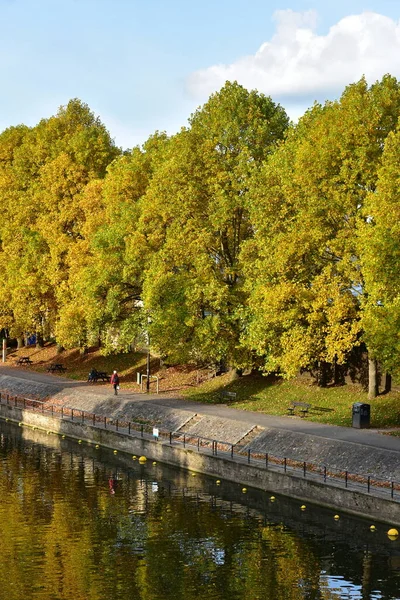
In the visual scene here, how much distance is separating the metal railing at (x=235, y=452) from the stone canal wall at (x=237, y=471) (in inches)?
12.5

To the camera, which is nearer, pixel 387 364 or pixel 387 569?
pixel 387 569

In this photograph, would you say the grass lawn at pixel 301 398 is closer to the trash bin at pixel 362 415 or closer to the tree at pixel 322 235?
the trash bin at pixel 362 415

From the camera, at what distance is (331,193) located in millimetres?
44875

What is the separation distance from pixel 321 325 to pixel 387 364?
20.4 feet

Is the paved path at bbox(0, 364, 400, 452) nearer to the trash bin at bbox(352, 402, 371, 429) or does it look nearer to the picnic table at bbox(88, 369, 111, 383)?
the trash bin at bbox(352, 402, 371, 429)

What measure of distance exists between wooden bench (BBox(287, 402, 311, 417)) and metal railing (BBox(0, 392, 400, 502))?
17.6ft

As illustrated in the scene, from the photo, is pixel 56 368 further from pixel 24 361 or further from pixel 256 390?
pixel 256 390

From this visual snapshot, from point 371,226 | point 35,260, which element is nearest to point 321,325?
point 371,226

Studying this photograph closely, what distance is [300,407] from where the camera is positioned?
48.1m

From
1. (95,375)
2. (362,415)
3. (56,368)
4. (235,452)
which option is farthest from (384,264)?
(56,368)

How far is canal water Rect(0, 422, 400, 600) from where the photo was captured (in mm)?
26422

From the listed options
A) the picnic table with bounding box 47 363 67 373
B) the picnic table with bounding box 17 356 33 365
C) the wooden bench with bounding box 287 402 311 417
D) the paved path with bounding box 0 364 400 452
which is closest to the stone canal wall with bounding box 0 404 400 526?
the paved path with bounding box 0 364 400 452

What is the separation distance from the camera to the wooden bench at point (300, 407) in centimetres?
4722

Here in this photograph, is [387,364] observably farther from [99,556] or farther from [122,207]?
[122,207]
